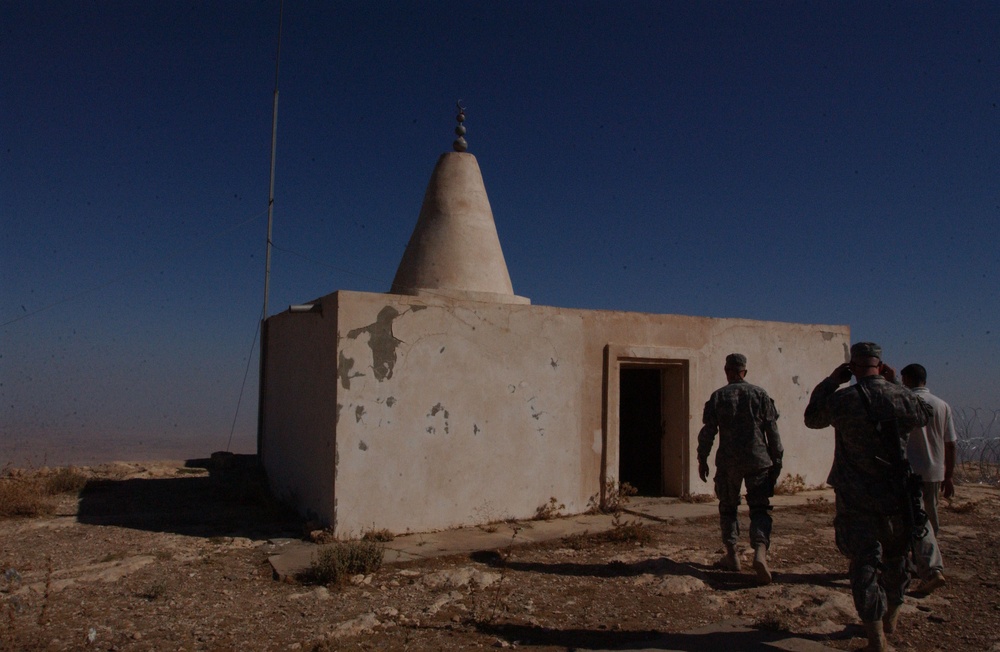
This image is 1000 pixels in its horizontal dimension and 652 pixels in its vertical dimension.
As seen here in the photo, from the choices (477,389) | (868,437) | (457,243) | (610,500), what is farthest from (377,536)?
(868,437)

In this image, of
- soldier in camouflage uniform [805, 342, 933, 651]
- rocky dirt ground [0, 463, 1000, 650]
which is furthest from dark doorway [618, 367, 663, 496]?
soldier in camouflage uniform [805, 342, 933, 651]

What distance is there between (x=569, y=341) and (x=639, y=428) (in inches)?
105

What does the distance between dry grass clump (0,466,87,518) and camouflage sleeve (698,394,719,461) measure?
6.89 meters

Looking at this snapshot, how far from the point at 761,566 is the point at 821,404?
4.74 feet

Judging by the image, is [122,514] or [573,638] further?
[122,514]

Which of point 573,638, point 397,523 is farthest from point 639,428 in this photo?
point 573,638

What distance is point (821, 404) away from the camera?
384 cm

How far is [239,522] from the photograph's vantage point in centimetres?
698

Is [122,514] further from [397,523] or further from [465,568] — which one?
[465,568]

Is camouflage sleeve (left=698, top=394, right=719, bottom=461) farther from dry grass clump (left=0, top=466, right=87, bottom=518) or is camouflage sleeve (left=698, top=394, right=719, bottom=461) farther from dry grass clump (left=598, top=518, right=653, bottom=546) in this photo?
dry grass clump (left=0, top=466, right=87, bottom=518)

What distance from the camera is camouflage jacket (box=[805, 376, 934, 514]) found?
356cm

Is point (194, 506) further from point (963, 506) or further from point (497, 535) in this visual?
point (963, 506)

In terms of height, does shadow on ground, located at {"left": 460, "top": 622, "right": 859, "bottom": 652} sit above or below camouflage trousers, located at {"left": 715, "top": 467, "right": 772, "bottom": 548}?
below

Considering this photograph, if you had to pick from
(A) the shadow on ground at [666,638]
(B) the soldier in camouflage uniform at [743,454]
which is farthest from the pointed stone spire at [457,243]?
(A) the shadow on ground at [666,638]
